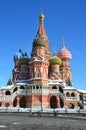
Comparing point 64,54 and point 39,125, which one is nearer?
point 39,125

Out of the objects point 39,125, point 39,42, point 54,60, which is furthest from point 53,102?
point 39,125

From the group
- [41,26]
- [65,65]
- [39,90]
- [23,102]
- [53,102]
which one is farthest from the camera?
[65,65]

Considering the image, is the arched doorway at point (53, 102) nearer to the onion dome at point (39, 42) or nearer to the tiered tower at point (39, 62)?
the tiered tower at point (39, 62)

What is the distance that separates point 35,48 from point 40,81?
1035cm

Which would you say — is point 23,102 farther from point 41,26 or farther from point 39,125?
point 39,125

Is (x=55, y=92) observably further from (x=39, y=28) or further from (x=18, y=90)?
(x=39, y=28)

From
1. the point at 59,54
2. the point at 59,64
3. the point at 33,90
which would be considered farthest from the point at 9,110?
the point at 59,54

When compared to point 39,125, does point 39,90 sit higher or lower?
higher

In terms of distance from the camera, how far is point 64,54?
Answer: 303 feet

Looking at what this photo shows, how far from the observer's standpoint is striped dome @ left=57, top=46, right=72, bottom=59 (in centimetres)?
9208

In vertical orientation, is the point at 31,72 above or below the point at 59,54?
below

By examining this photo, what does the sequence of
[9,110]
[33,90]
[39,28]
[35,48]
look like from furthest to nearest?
[39,28]
[35,48]
[33,90]
[9,110]

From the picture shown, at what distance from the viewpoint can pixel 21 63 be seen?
281 ft

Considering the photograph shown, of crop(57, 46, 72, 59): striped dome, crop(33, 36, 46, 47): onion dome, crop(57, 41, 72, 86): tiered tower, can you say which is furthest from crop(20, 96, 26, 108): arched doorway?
crop(57, 46, 72, 59): striped dome
